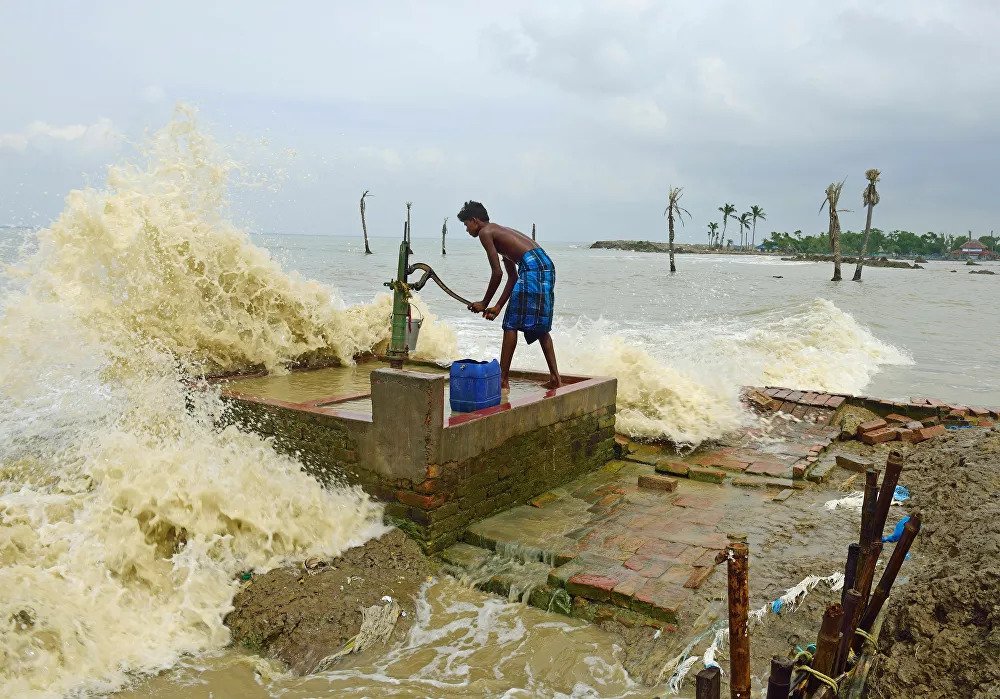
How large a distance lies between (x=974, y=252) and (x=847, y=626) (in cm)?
12383

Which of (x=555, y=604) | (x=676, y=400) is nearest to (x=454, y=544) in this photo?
(x=555, y=604)

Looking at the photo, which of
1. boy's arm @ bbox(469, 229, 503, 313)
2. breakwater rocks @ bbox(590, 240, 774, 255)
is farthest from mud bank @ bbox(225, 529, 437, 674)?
breakwater rocks @ bbox(590, 240, 774, 255)

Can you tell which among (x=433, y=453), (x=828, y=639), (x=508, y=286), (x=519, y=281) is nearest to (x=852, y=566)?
(x=828, y=639)

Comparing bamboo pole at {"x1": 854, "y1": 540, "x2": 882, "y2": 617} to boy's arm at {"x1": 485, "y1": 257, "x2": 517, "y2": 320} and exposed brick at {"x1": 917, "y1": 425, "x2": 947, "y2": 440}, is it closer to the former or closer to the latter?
boy's arm at {"x1": 485, "y1": 257, "x2": 517, "y2": 320}

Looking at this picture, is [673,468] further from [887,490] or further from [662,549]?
[887,490]

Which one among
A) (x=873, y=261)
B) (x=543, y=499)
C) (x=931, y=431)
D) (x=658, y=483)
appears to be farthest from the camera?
(x=873, y=261)

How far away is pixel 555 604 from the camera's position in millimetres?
4250

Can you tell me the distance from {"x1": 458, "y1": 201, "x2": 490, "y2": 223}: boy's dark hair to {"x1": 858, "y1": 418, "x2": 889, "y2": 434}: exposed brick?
14.8 feet

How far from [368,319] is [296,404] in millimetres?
4088

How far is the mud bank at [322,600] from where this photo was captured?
387cm

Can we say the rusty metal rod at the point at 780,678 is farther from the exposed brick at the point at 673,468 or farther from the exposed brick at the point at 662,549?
the exposed brick at the point at 673,468

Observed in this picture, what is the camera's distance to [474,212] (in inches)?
242

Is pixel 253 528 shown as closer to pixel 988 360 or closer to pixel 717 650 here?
pixel 717 650

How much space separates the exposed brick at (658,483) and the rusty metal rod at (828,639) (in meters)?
3.43
